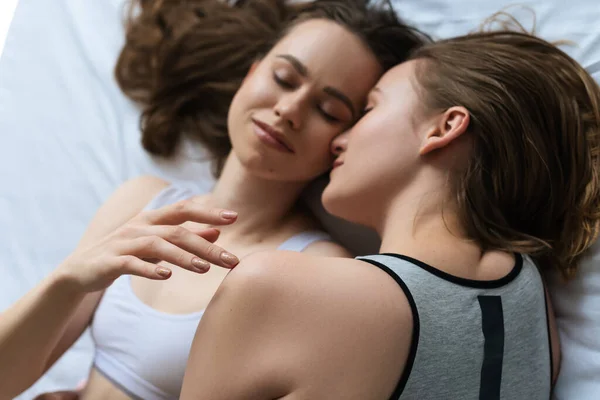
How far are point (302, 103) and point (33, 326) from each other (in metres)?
0.61

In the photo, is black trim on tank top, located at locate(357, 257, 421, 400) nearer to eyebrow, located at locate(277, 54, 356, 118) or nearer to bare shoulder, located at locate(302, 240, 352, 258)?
bare shoulder, located at locate(302, 240, 352, 258)

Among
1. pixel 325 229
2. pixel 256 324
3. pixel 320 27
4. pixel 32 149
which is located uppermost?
pixel 320 27

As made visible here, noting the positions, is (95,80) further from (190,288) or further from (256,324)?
(256,324)

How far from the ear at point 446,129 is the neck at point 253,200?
1.33ft

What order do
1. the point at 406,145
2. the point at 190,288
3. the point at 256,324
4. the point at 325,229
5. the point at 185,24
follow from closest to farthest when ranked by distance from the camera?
the point at 256,324 → the point at 406,145 → the point at 190,288 → the point at 325,229 → the point at 185,24

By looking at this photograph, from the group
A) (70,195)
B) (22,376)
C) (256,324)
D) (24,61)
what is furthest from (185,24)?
(256,324)

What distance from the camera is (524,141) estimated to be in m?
0.96

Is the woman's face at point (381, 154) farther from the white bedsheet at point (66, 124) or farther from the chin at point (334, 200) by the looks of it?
the white bedsheet at point (66, 124)

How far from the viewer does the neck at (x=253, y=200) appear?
1.28 metres

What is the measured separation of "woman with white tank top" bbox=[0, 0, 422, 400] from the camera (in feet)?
2.94

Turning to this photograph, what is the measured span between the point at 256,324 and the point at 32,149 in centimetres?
99

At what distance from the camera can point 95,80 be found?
1579 mm

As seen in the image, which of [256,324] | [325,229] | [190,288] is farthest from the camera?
[325,229]

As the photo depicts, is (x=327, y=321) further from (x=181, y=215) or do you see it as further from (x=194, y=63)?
(x=194, y=63)
